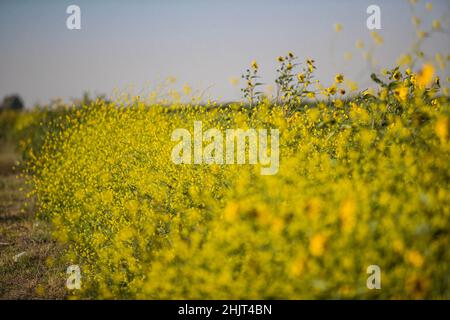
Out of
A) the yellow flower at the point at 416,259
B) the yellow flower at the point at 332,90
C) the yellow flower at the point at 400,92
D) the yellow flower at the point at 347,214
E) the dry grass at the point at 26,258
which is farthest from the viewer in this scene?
the yellow flower at the point at 332,90

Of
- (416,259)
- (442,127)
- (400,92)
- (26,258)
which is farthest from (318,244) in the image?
(26,258)

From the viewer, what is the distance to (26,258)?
16.4 feet

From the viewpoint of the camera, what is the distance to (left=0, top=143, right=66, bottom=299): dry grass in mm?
4191

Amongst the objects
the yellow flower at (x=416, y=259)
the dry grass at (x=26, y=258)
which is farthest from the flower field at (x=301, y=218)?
the dry grass at (x=26, y=258)

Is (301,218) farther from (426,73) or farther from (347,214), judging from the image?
(426,73)

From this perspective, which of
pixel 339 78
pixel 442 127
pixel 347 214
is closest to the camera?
pixel 347 214

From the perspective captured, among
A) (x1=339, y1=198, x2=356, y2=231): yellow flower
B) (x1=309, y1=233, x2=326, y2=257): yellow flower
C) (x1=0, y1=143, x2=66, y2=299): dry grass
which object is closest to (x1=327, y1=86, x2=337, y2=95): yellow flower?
(x1=339, y1=198, x2=356, y2=231): yellow flower

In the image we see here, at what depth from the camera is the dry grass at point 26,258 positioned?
4191 millimetres

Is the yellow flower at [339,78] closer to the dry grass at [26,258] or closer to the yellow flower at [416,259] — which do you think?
the yellow flower at [416,259]

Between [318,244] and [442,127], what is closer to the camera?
[318,244]

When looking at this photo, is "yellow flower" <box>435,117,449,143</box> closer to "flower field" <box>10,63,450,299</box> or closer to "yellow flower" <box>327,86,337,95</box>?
"flower field" <box>10,63,450,299</box>

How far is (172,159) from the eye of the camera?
15.8 feet
